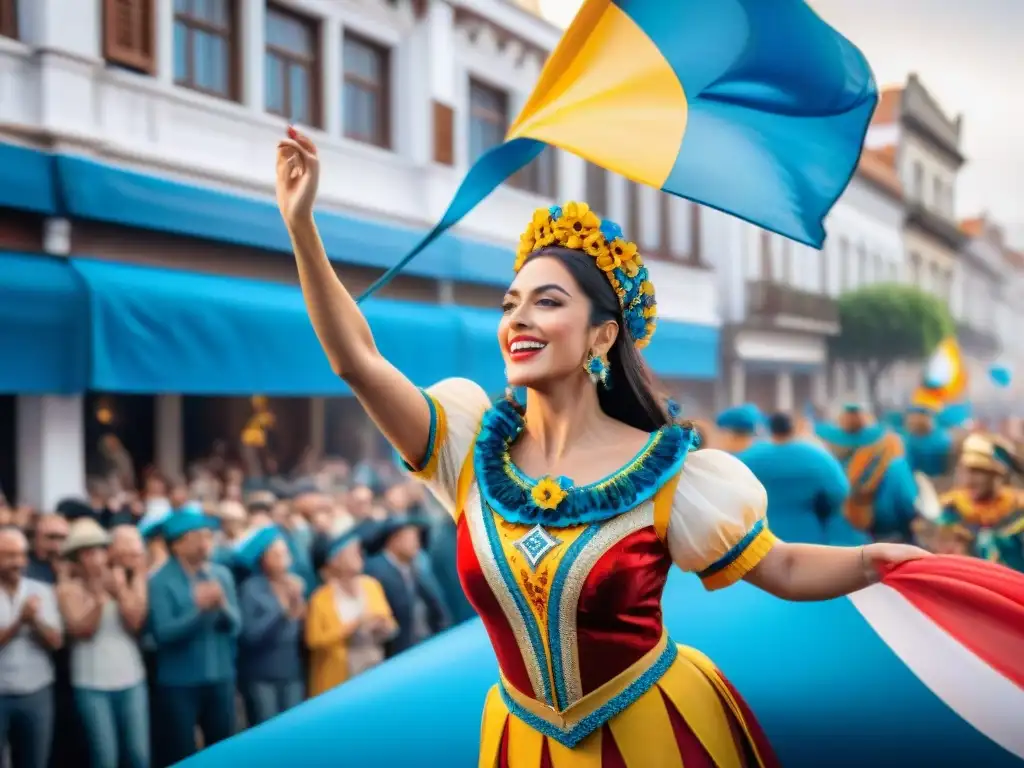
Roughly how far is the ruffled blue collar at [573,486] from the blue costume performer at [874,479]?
11.3 feet

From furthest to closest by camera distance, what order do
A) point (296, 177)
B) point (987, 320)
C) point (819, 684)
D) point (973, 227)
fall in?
point (987, 320), point (973, 227), point (819, 684), point (296, 177)

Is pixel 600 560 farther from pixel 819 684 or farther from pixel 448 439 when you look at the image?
pixel 819 684

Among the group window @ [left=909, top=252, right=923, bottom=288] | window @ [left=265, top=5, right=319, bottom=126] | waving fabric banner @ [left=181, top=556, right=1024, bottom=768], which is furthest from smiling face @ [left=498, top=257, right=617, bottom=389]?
window @ [left=909, top=252, right=923, bottom=288]

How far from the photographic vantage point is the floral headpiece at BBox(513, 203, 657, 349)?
1818mm

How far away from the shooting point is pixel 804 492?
3.61 m

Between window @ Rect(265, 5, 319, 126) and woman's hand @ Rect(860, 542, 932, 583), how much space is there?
147 inches

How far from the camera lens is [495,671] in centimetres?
229

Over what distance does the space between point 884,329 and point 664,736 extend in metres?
6.82

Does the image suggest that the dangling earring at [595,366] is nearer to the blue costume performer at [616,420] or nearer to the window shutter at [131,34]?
the blue costume performer at [616,420]

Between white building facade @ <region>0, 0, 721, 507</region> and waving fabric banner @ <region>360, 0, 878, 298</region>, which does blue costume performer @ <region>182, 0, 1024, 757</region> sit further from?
white building facade @ <region>0, 0, 721, 507</region>

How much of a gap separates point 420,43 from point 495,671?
13.1ft

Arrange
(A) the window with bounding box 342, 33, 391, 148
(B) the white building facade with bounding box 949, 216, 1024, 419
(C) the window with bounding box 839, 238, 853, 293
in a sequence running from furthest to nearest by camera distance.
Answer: (C) the window with bounding box 839, 238, 853, 293 < (B) the white building facade with bounding box 949, 216, 1024, 419 < (A) the window with bounding box 342, 33, 391, 148

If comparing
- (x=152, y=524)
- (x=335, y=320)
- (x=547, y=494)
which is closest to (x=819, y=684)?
(x=547, y=494)

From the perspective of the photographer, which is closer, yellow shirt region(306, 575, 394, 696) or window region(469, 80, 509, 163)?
yellow shirt region(306, 575, 394, 696)
